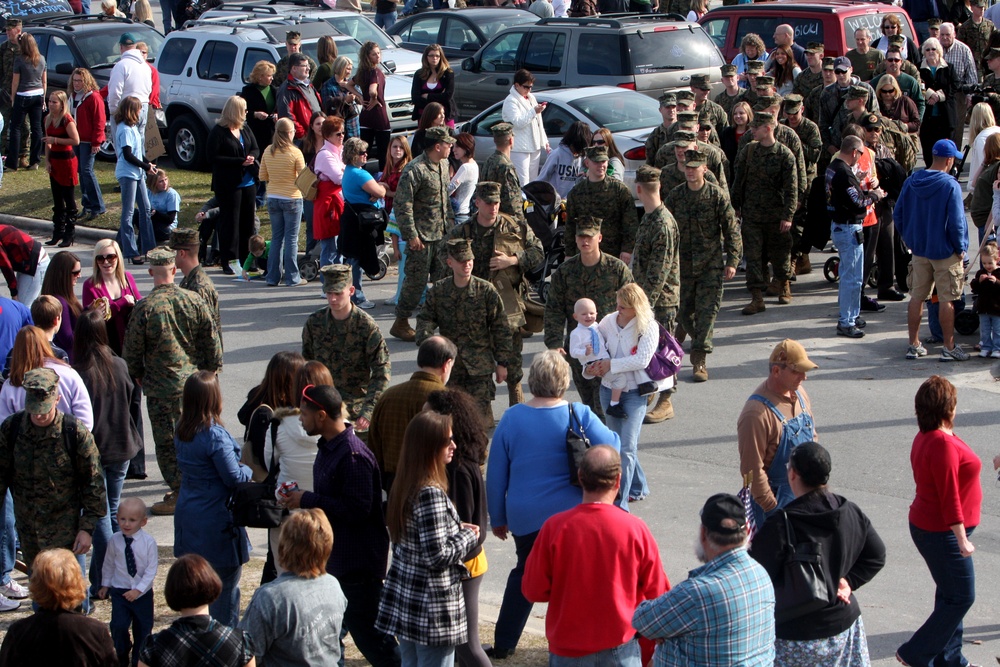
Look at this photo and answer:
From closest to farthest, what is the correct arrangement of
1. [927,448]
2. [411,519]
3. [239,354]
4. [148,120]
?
[411,519] < [927,448] < [239,354] < [148,120]

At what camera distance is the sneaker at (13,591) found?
7375mm

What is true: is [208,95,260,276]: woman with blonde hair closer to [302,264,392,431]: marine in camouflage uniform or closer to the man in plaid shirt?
[302,264,392,431]: marine in camouflage uniform

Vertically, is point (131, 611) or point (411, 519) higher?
point (411, 519)

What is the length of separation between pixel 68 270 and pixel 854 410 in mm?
5968

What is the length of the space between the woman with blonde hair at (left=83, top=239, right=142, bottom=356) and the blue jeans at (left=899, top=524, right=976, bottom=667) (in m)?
5.50

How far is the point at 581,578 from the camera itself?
502cm

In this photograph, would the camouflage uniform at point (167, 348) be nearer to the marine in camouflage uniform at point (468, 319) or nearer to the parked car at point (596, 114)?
the marine in camouflage uniform at point (468, 319)

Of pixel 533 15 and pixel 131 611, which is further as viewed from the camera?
pixel 533 15

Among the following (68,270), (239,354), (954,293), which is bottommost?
(239,354)

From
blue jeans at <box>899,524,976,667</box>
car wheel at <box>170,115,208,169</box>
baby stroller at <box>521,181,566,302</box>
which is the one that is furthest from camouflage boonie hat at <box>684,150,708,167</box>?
car wheel at <box>170,115,208,169</box>

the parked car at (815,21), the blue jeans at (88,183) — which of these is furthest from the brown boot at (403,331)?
the parked car at (815,21)

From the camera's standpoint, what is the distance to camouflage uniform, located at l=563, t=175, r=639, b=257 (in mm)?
10883

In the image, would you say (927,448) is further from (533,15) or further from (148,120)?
(533,15)

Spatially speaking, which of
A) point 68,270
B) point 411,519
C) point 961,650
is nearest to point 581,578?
point 411,519
